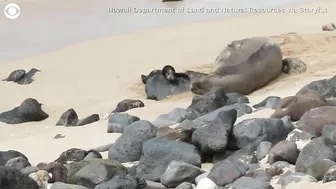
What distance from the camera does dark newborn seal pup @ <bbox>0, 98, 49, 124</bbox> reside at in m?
6.47

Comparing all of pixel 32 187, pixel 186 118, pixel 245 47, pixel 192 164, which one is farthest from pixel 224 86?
pixel 32 187

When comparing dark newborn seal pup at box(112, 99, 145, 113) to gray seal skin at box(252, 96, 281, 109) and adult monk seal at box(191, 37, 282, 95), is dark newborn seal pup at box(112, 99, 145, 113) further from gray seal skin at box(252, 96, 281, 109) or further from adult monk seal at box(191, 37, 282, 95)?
gray seal skin at box(252, 96, 281, 109)

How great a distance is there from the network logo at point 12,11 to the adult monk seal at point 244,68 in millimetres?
7862

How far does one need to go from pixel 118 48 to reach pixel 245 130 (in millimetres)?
6197

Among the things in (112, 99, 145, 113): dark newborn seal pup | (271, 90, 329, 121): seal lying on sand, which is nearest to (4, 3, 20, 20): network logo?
(112, 99, 145, 113): dark newborn seal pup

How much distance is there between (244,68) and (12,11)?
8817 millimetres

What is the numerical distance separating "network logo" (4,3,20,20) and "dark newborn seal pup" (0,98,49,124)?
7.38m

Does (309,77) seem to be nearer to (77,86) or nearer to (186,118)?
(186,118)

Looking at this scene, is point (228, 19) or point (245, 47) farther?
point (228, 19)

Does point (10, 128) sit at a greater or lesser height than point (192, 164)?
lesser

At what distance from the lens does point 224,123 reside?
4062 millimetres

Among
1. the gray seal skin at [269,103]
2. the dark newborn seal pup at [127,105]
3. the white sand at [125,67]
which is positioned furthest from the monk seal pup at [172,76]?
the gray seal skin at [269,103]

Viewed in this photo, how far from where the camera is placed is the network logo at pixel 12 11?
44.9 ft

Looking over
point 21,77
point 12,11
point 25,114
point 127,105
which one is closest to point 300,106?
point 127,105
